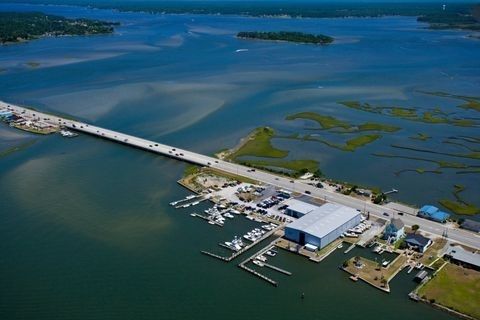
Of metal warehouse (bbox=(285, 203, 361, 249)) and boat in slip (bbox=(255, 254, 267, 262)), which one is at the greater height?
metal warehouse (bbox=(285, 203, 361, 249))

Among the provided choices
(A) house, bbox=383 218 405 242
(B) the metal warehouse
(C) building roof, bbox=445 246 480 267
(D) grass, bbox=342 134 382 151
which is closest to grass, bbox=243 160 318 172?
(D) grass, bbox=342 134 382 151

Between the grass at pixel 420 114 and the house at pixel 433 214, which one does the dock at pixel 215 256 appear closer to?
the house at pixel 433 214

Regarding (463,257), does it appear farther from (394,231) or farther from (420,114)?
(420,114)

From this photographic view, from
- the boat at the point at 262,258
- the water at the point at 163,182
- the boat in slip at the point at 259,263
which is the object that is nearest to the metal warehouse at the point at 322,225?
the water at the point at 163,182

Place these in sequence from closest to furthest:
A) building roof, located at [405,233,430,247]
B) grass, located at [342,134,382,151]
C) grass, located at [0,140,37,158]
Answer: building roof, located at [405,233,430,247], grass, located at [0,140,37,158], grass, located at [342,134,382,151]

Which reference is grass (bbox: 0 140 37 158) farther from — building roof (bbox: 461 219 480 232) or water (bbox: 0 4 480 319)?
building roof (bbox: 461 219 480 232)

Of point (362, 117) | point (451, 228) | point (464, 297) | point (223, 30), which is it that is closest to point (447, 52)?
point (362, 117)

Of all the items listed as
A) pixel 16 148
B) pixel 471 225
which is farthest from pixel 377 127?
pixel 16 148

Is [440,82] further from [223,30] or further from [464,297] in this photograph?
[223,30]
